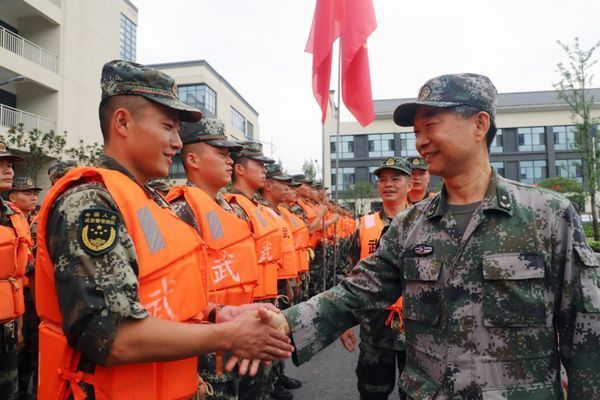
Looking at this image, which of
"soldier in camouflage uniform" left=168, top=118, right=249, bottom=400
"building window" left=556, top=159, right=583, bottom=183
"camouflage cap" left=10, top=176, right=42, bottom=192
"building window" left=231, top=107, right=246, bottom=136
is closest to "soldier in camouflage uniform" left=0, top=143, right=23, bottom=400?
"soldier in camouflage uniform" left=168, top=118, right=249, bottom=400

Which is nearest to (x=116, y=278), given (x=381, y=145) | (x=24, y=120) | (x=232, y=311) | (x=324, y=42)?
(x=232, y=311)

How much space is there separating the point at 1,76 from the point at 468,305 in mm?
18619

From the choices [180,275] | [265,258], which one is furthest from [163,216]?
[265,258]

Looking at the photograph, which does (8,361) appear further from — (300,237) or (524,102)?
(524,102)

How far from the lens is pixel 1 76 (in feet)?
52.0

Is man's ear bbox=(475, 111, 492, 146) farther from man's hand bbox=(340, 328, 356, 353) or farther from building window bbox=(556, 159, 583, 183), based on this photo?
building window bbox=(556, 159, 583, 183)

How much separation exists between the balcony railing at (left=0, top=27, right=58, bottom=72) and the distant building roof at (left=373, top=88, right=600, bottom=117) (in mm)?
32627

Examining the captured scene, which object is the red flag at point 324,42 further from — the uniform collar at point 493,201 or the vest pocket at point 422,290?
the vest pocket at point 422,290

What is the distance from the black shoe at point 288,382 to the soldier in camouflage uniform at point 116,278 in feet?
11.4

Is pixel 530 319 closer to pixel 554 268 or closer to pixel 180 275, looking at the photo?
pixel 554 268

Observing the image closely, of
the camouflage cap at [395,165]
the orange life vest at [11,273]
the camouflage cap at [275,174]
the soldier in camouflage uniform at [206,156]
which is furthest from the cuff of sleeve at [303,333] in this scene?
the camouflage cap at [275,174]

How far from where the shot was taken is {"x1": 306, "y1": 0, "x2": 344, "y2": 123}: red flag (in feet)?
14.6

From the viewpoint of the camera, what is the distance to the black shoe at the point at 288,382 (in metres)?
5.21

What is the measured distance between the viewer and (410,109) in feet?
7.35
